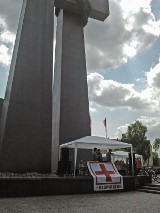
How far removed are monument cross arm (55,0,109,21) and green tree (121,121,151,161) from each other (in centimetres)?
3983

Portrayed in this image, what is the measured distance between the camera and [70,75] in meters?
21.2

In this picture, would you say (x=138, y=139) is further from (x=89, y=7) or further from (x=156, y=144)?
(x=89, y=7)

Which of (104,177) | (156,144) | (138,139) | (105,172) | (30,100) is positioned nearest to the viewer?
(104,177)

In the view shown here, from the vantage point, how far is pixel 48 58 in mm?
19875

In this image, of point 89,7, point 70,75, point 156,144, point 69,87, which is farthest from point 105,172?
point 156,144

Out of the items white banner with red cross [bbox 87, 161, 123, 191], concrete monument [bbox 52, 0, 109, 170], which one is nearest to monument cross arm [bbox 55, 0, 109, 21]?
concrete monument [bbox 52, 0, 109, 170]

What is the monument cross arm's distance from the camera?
2316 cm

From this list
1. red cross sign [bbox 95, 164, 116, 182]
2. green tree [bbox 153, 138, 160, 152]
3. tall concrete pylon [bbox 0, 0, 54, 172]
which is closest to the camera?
red cross sign [bbox 95, 164, 116, 182]

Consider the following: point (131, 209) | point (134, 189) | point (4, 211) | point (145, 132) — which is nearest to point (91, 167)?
point (134, 189)

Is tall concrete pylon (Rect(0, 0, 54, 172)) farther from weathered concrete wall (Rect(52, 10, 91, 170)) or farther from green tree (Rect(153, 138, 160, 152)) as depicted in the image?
green tree (Rect(153, 138, 160, 152))

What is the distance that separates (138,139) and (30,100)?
154 ft

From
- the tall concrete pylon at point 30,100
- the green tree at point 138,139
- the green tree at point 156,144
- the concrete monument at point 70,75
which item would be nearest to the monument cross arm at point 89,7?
the concrete monument at point 70,75

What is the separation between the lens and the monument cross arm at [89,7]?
23156 mm

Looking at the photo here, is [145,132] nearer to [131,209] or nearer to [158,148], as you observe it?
[158,148]
